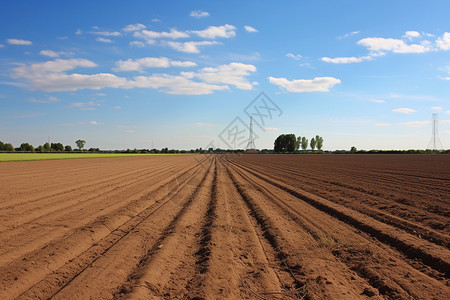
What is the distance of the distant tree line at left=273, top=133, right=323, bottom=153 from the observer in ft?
449

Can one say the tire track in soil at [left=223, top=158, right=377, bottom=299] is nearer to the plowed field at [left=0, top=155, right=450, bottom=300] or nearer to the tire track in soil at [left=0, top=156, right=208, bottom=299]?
the plowed field at [left=0, top=155, right=450, bottom=300]

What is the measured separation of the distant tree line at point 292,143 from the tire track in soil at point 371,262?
434 feet

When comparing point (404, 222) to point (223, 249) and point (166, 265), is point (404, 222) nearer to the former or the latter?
point (223, 249)

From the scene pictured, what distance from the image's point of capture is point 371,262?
4785 mm

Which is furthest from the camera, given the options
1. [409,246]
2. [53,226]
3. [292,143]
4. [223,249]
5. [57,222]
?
[292,143]

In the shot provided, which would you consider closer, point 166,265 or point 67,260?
point 166,265

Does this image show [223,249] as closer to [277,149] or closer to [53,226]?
[53,226]

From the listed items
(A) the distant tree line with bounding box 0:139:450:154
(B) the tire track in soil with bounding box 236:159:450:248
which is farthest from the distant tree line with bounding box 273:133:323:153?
(B) the tire track in soil with bounding box 236:159:450:248

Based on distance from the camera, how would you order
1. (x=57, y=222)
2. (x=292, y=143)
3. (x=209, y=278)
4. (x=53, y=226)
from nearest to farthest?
(x=209, y=278)
(x=53, y=226)
(x=57, y=222)
(x=292, y=143)

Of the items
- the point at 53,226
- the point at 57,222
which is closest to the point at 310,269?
the point at 53,226

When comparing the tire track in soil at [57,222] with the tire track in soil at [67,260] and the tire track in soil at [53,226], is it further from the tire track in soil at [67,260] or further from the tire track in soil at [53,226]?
the tire track in soil at [67,260]

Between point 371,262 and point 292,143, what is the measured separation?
13619 cm

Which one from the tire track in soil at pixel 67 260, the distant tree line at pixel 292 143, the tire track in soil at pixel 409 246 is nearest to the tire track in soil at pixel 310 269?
the tire track in soil at pixel 409 246

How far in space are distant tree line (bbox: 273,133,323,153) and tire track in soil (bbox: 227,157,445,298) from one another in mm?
132279
